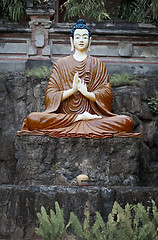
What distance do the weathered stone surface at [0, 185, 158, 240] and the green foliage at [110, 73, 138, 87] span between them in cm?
433

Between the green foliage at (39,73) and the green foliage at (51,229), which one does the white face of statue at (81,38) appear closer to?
the green foliage at (39,73)

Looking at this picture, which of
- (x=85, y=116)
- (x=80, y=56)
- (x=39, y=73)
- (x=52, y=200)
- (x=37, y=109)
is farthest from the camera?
(x=39, y=73)

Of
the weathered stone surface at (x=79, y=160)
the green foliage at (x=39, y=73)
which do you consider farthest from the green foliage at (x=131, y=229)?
the green foliage at (x=39, y=73)

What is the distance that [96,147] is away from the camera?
604 centimetres

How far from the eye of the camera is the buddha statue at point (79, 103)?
20.3 feet

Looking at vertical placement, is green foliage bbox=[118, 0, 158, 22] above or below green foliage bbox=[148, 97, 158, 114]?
above

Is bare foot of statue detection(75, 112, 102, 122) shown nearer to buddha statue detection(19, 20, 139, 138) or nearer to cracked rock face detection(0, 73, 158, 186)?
buddha statue detection(19, 20, 139, 138)

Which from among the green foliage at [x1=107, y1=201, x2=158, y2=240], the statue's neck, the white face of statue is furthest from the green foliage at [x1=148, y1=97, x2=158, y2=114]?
the green foliage at [x1=107, y1=201, x2=158, y2=240]

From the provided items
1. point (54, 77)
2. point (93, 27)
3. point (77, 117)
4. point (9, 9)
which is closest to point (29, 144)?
point (77, 117)

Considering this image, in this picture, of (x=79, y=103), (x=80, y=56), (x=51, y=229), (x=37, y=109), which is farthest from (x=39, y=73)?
(x=51, y=229)

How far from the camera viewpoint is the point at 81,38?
7.12 m

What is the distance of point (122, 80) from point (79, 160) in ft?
10.00

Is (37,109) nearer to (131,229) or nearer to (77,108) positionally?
(77,108)

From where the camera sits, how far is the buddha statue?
619 cm
